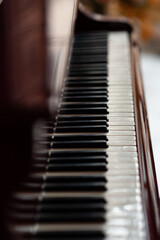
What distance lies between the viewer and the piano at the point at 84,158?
29.1 inches

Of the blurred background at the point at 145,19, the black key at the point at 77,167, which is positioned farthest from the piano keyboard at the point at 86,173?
the blurred background at the point at 145,19

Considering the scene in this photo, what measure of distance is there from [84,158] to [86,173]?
0.04m

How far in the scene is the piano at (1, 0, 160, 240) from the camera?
74cm

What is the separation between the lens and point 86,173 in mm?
865

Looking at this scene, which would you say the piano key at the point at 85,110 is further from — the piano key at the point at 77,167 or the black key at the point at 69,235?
the black key at the point at 69,235

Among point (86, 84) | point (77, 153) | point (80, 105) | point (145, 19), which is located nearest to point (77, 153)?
point (77, 153)

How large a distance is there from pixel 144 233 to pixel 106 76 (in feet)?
2.12

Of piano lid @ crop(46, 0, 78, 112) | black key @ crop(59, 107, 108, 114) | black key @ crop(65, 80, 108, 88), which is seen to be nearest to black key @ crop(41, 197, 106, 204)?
piano lid @ crop(46, 0, 78, 112)

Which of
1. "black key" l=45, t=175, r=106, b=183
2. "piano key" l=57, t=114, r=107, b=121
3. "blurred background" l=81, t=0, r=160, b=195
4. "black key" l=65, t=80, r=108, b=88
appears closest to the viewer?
"black key" l=45, t=175, r=106, b=183

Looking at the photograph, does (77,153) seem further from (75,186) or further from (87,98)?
(87,98)

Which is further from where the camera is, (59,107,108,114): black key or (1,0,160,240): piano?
(59,107,108,114): black key

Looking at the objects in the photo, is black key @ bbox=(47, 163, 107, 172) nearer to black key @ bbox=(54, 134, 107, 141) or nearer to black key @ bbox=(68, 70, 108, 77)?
black key @ bbox=(54, 134, 107, 141)

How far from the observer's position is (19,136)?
80 cm

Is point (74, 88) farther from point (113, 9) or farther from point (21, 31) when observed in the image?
point (113, 9)
